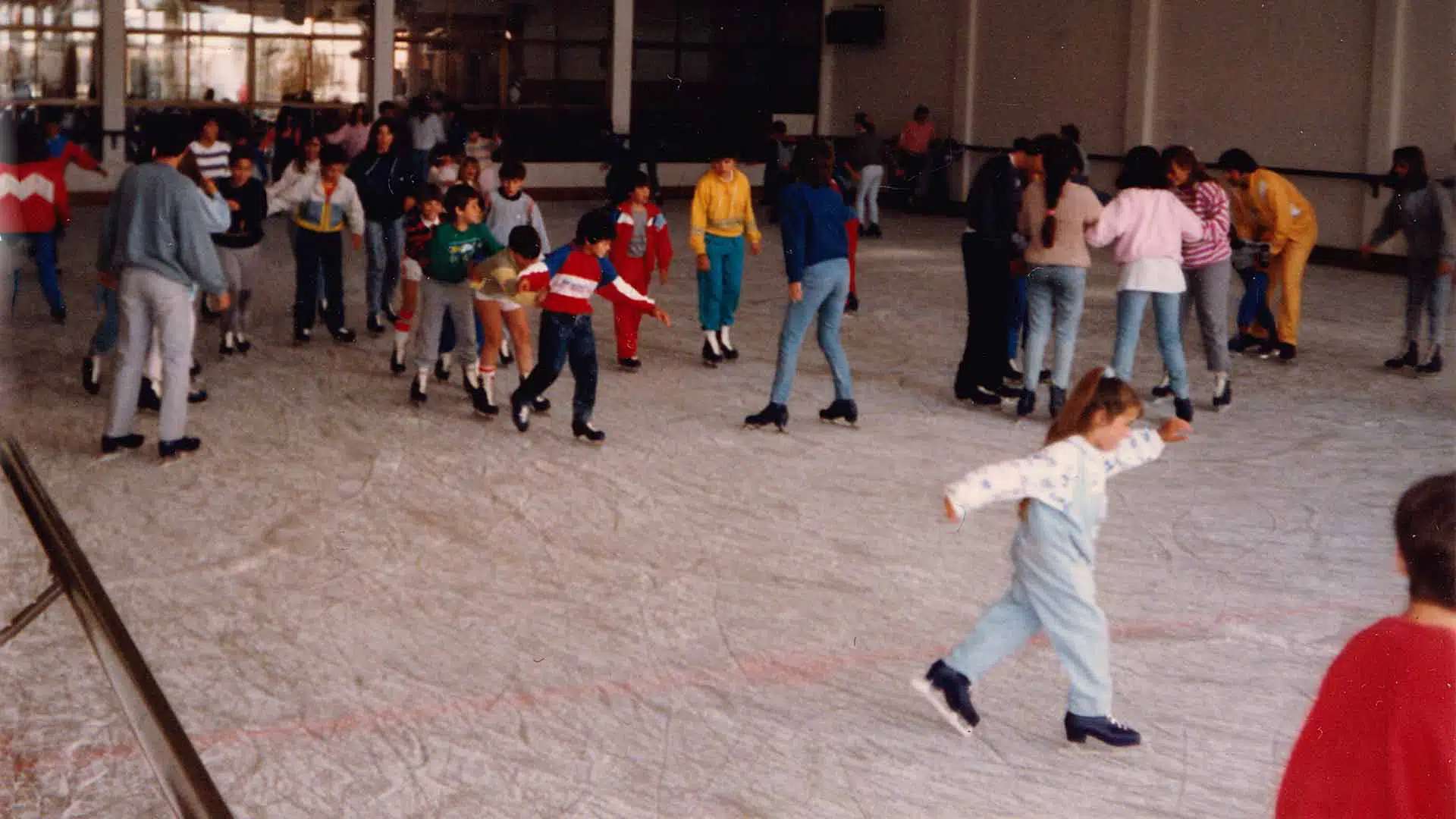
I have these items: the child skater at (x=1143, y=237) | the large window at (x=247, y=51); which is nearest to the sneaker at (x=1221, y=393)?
the child skater at (x=1143, y=237)

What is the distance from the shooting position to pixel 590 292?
30.8 ft

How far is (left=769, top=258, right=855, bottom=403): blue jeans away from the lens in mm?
9586

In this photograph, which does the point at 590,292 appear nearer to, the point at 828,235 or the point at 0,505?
the point at 828,235

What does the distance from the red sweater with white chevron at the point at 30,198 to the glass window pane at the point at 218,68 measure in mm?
14479

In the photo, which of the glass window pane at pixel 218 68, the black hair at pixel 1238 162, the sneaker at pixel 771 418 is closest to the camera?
the sneaker at pixel 771 418

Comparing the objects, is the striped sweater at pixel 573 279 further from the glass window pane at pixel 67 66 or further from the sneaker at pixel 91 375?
the glass window pane at pixel 67 66

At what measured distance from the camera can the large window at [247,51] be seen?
2620 cm

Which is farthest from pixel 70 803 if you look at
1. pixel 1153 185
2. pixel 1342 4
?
pixel 1342 4

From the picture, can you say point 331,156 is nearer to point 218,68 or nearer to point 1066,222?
point 1066,222

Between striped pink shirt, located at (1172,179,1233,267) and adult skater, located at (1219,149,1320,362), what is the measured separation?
170 centimetres

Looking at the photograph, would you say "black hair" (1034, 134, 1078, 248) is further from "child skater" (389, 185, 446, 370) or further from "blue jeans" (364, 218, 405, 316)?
"blue jeans" (364, 218, 405, 316)

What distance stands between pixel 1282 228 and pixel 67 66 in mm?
19121

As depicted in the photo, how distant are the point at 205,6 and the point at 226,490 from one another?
20.2 meters

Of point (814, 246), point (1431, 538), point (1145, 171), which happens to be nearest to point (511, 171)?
point (814, 246)
